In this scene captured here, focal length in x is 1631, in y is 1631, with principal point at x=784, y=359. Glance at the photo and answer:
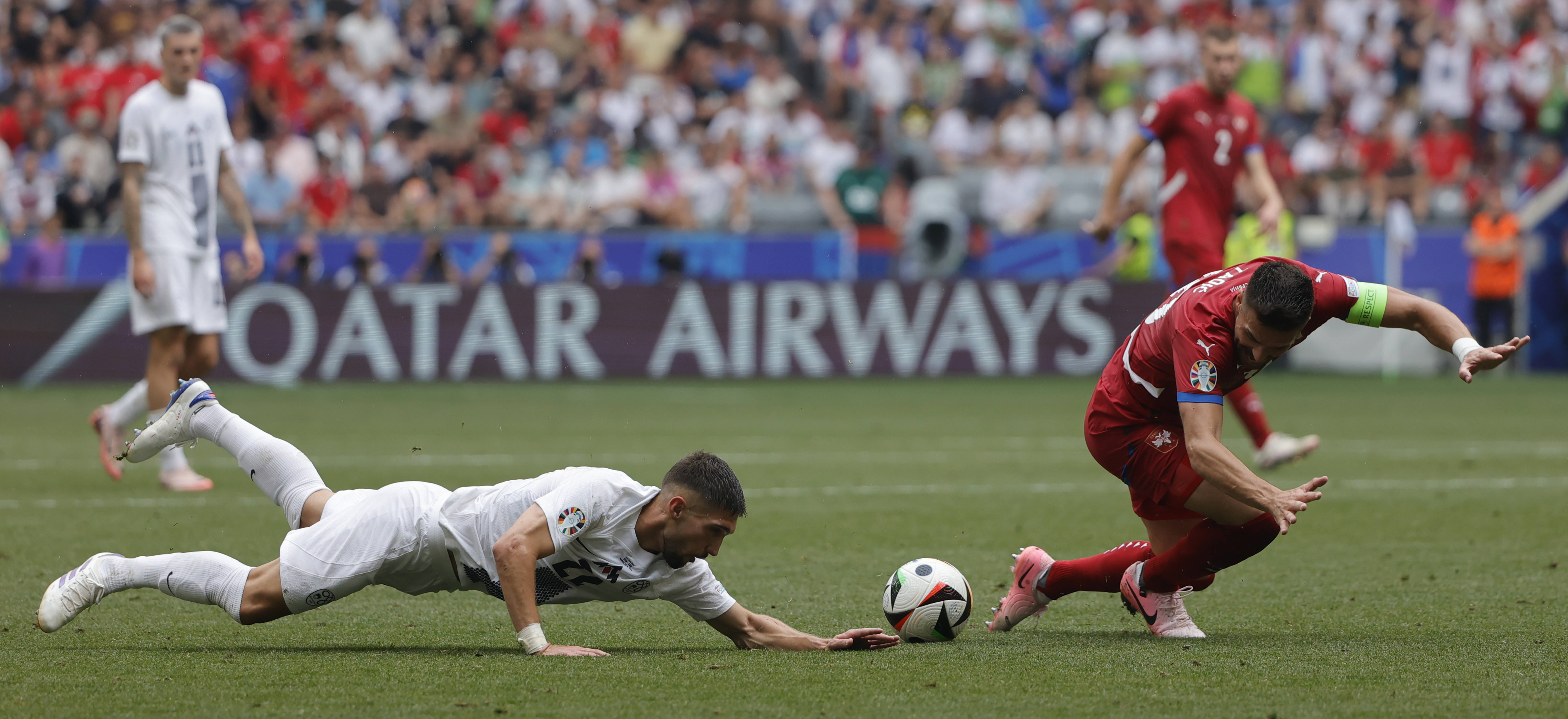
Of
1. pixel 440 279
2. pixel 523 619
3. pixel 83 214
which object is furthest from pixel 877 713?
pixel 83 214

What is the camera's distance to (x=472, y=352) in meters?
17.2

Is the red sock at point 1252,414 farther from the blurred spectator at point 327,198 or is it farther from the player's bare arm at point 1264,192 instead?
the blurred spectator at point 327,198

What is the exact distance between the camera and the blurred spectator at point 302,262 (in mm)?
17844

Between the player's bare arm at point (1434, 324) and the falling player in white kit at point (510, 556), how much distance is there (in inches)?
76.0

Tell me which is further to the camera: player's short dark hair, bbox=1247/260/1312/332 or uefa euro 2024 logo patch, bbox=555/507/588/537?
uefa euro 2024 logo patch, bbox=555/507/588/537

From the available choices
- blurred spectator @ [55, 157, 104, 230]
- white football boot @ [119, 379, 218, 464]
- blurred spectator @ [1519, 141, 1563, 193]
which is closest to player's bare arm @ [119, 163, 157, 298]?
white football boot @ [119, 379, 218, 464]

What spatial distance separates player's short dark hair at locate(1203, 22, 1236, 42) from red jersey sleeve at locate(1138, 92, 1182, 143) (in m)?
0.37

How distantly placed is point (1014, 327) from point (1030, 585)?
489 inches

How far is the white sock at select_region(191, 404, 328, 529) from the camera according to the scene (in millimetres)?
5418

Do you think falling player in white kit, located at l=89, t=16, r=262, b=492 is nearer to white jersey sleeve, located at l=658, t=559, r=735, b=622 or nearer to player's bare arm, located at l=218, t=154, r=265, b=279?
player's bare arm, located at l=218, t=154, r=265, b=279

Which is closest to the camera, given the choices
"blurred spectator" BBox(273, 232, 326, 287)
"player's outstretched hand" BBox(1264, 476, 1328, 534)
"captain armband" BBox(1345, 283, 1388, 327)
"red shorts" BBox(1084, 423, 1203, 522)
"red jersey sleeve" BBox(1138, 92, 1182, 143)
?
"player's outstretched hand" BBox(1264, 476, 1328, 534)

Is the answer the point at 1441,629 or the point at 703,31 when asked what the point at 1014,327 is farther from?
the point at 1441,629

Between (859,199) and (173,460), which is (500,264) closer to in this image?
(859,199)

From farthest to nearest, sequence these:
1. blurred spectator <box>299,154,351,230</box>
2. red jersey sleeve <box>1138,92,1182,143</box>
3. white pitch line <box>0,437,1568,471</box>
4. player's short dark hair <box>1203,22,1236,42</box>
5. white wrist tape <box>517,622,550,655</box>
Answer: blurred spectator <box>299,154,351,230</box> → white pitch line <box>0,437,1568,471</box> → red jersey sleeve <box>1138,92,1182,143</box> → player's short dark hair <box>1203,22,1236,42</box> → white wrist tape <box>517,622,550,655</box>
